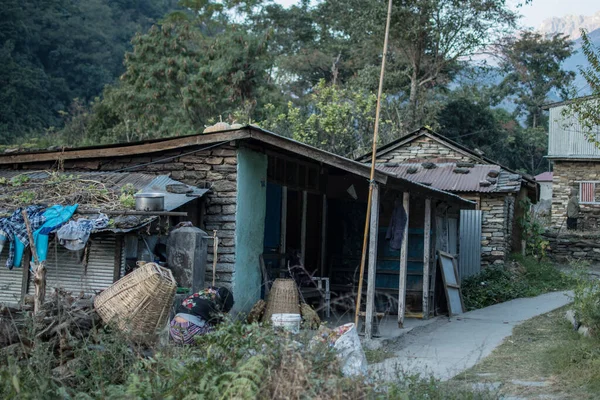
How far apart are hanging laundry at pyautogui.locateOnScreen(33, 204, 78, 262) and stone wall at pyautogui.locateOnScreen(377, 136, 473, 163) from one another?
13.6 metres

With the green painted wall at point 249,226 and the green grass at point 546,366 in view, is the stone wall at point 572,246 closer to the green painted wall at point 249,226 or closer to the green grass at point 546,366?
the green grass at point 546,366

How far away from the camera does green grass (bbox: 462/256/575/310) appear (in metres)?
16.6

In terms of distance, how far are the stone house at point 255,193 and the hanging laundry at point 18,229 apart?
2046mm

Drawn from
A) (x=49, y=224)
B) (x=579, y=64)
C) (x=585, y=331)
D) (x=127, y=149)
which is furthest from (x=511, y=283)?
(x=49, y=224)

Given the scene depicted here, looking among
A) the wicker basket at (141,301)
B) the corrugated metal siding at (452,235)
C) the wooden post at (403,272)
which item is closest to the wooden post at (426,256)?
the wooden post at (403,272)

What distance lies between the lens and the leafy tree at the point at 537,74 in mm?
46375

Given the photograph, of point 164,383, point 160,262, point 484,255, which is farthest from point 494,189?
point 164,383

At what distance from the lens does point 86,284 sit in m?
9.23

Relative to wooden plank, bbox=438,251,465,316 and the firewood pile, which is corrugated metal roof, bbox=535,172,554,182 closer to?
wooden plank, bbox=438,251,465,316

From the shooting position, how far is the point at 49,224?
8.90 meters

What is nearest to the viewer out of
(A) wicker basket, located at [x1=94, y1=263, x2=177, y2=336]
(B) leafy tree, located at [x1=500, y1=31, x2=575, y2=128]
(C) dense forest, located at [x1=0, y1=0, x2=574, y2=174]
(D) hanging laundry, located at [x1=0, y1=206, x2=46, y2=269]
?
(A) wicker basket, located at [x1=94, y1=263, x2=177, y2=336]

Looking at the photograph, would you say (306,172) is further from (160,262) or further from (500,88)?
(500,88)

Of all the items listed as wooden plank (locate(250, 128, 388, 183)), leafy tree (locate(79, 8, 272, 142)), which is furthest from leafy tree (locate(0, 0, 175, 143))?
wooden plank (locate(250, 128, 388, 183))

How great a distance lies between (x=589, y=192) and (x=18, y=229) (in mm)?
24167
